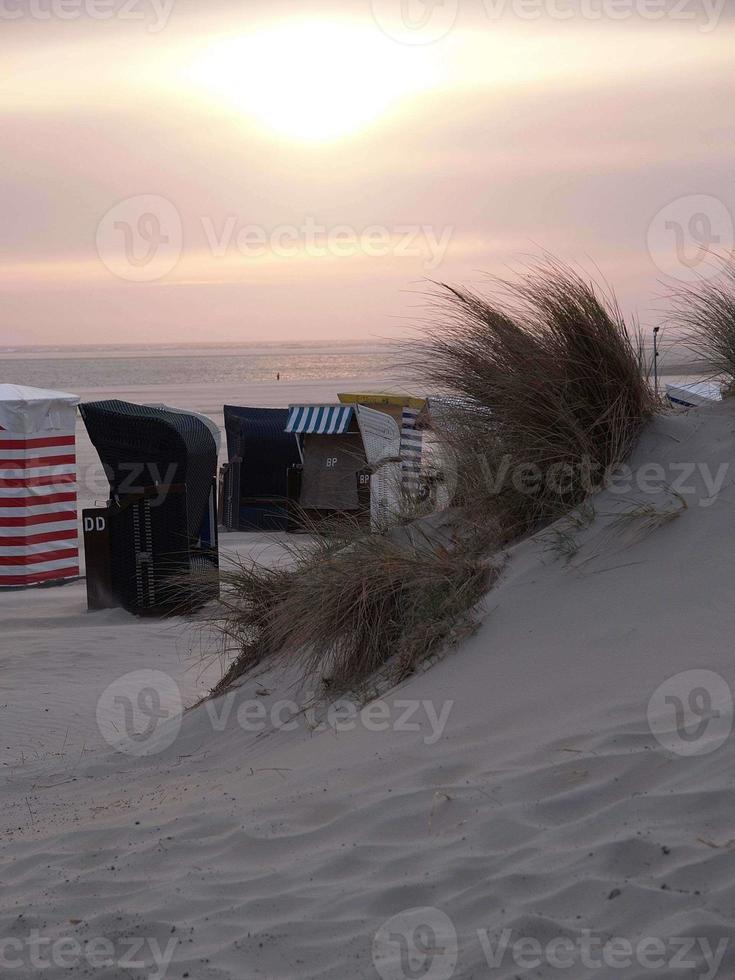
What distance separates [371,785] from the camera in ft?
12.3

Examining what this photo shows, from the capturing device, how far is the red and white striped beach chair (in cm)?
1114

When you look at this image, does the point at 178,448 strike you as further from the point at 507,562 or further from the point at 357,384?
the point at 357,384

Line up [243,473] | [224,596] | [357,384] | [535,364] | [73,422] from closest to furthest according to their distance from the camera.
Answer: [535,364], [224,596], [73,422], [243,473], [357,384]

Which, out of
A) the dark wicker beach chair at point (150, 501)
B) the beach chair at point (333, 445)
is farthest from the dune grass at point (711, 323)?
the beach chair at point (333, 445)

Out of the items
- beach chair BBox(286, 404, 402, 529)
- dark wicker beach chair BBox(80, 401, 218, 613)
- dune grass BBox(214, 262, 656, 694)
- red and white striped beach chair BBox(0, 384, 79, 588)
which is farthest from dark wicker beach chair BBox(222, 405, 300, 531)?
dune grass BBox(214, 262, 656, 694)

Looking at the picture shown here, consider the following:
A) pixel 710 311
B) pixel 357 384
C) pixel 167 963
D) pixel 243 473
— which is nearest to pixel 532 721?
pixel 167 963

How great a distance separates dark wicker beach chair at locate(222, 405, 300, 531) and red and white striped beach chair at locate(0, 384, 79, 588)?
13.6 ft

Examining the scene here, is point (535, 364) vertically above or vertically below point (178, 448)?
above

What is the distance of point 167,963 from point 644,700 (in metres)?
1.87

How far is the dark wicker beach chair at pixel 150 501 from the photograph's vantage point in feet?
31.3

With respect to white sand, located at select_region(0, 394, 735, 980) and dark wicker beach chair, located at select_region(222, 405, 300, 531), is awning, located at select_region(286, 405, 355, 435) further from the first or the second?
white sand, located at select_region(0, 394, 735, 980)

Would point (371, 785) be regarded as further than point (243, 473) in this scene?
No

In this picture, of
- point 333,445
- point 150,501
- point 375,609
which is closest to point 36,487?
point 150,501

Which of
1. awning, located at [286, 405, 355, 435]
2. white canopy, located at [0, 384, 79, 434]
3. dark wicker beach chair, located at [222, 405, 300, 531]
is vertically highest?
white canopy, located at [0, 384, 79, 434]
